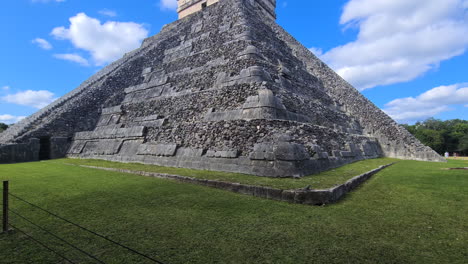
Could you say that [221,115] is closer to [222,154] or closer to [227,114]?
[227,114]

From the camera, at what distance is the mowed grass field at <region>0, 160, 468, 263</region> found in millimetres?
2840

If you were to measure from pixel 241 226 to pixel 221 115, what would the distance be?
5.70 m

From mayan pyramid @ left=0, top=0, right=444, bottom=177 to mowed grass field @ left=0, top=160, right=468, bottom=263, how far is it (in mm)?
2325

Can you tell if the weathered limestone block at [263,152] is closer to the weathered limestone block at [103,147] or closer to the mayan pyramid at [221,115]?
the mayan pyramid at [221,115]

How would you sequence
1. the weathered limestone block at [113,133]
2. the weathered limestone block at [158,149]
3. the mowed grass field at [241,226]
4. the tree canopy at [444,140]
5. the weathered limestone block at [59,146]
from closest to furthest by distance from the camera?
1. the mowed grass field at [241,226]
2. the weathered limestone block at [158,149]
3. the weathered limestone block at [113,133]
4. the weathered limestone block at [59,146]
5. the tree canopy at [444,140]

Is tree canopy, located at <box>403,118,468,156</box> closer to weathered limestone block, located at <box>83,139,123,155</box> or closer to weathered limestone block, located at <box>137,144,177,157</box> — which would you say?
weathered limestone block, located at <box>137,144,177,157</box>

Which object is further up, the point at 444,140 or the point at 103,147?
the point at 444,140

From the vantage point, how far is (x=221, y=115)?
8953mm

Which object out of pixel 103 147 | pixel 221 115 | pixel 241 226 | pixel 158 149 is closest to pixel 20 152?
pixel 103 147

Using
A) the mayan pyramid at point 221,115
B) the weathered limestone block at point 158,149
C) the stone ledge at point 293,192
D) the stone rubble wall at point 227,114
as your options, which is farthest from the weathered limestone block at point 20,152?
Result: the stone ledge at point 293,192

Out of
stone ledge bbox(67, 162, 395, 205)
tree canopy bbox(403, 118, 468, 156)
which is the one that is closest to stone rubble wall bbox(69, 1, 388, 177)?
stone ledge bbox(67, 162, 395, 205)

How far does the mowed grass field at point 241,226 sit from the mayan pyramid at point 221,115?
2325 millimetres

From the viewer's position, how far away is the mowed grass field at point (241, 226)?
112 inches

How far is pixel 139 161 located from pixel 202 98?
372cm
